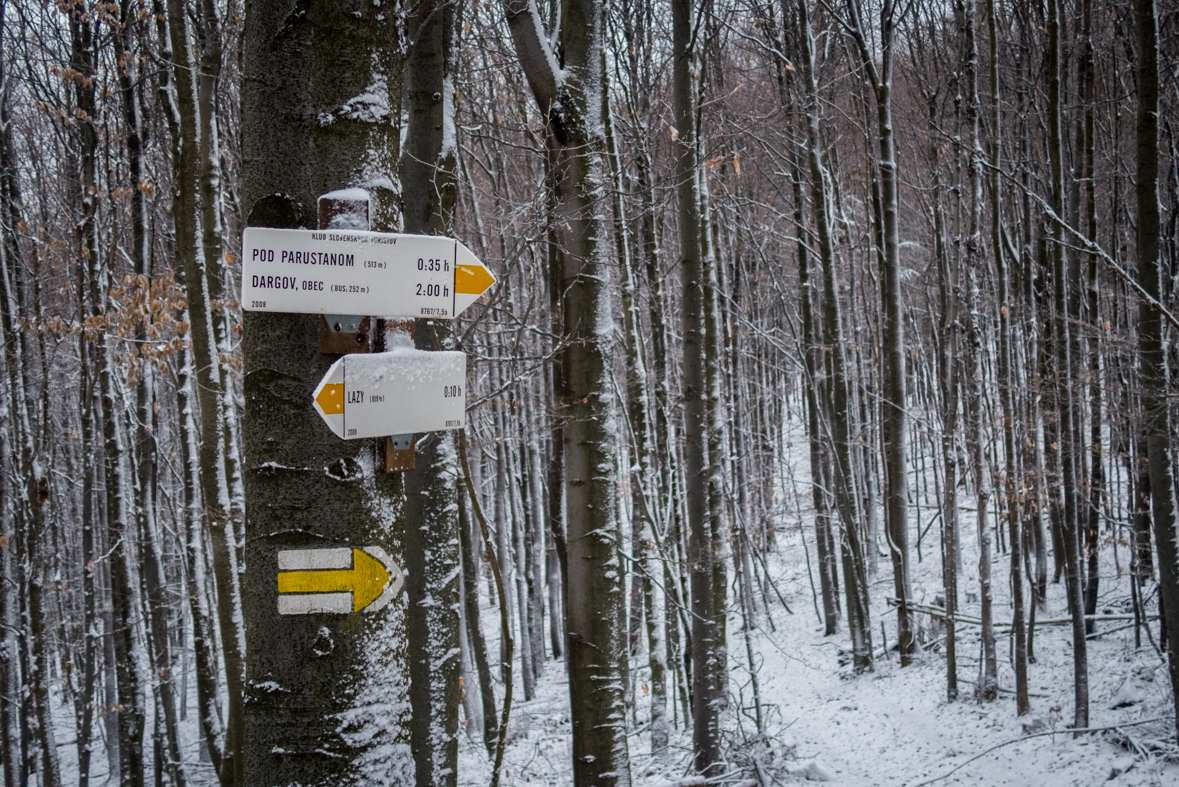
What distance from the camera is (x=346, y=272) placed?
69.2 inches

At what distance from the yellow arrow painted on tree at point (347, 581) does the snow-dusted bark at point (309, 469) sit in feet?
0.10

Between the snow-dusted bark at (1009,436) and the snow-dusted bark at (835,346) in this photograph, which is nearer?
the snow-dusted bark at (1009,436)

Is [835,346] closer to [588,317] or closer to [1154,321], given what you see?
[1154,321]

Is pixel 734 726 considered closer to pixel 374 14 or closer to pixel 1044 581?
pixel 1044 581

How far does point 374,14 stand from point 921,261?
26.7 meters

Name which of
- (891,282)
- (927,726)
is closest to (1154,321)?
(891,282)

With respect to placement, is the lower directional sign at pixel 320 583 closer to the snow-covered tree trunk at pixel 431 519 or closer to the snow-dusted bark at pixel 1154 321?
the snow-covered tree trunk at pixel 431 519

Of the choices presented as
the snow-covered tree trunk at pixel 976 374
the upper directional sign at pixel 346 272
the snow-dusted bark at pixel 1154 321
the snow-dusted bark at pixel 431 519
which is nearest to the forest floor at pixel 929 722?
the snow-covered tree trunk at pixel 976 374

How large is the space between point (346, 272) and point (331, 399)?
0.32 meters

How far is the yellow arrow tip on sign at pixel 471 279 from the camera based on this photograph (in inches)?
81.4

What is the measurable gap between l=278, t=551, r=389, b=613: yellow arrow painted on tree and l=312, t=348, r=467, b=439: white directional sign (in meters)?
0.30

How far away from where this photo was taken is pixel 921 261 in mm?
25422

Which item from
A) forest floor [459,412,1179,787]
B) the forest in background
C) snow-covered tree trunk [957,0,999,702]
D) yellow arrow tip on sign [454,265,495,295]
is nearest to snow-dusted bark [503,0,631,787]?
the forest in background

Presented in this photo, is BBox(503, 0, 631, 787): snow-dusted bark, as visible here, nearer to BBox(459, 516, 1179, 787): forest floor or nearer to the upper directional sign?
the upper directional sign
